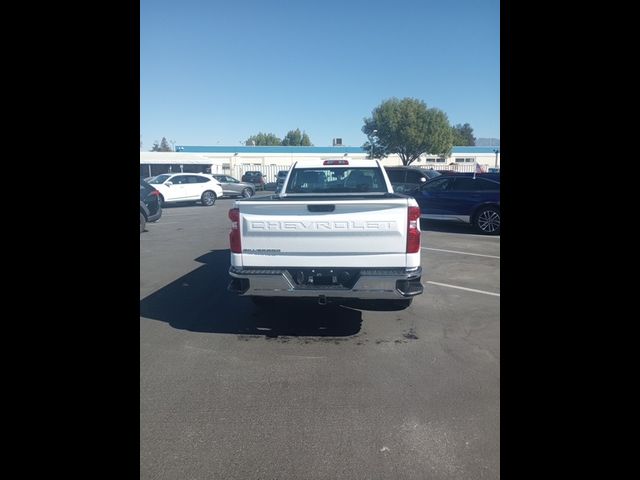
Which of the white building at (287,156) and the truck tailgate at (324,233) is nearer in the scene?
the truck tailgate at (324,233)

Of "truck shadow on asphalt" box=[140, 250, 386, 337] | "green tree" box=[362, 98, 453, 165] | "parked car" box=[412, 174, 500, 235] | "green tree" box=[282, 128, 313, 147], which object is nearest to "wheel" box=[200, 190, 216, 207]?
"parked car" box=[412, 174, 500, 235]

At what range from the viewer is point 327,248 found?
4008 mm

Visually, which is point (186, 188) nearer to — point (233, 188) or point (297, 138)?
point (233, 188)

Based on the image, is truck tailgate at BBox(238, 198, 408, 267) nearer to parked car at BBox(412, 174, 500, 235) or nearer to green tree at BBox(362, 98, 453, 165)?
parked car at BBox(412, 174, 500, 235)

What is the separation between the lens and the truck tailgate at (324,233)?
392 centimetres

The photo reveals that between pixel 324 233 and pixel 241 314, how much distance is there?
69.1 inches

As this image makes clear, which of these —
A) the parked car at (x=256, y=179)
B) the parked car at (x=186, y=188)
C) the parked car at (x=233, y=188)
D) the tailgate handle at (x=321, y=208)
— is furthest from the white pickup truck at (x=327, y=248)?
the parked car at (x=256, y=179)

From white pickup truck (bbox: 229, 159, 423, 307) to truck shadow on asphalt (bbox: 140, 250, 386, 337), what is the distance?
0.69 metres

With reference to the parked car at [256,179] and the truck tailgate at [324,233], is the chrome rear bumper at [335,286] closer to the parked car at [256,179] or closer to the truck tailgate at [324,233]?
the truck tailgate at [324,233]

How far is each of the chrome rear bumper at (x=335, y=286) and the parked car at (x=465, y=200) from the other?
27.5 feet

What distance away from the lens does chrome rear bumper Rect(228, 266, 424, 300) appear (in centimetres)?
391
